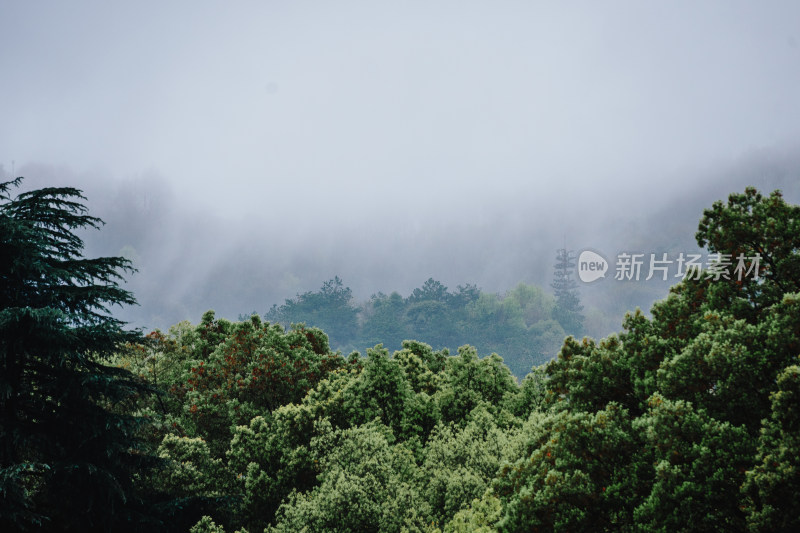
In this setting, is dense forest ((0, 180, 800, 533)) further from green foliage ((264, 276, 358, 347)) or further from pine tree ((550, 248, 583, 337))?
green foliage ((264, 276, 358, 347))

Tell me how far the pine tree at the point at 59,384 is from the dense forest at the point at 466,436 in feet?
0.14

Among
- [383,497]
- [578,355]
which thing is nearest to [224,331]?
[383,497]

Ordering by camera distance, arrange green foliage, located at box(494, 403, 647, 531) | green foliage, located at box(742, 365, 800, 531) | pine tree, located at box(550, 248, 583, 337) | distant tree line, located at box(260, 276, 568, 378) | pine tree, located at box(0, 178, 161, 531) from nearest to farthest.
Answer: green foliage, located at box(742, 365, 800, 531), green foliage, located at box(494, 403, 647, 531), pine tree, located at box(0, 178, 161, 531), distant tree line, located at box(260, 276, 568, 378), pine tree, located at box(550, 248, 583, 337)

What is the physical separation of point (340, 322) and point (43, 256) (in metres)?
132

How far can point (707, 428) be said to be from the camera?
9.02m

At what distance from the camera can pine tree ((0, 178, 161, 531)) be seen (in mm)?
10758

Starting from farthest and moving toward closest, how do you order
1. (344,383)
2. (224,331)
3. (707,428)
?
(224,331)
(344,383)
(707,428)

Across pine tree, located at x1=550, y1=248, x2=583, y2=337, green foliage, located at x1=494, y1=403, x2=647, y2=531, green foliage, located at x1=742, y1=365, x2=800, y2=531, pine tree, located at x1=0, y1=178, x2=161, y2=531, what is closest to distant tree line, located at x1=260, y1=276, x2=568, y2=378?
pine tree, located at x1=550, y1=248, x2=583, y2=337

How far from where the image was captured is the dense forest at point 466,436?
900cm

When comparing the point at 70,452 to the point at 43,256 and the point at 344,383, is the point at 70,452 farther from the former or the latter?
the point at 344,383

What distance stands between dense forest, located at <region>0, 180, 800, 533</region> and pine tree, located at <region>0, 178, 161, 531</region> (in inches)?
1.7

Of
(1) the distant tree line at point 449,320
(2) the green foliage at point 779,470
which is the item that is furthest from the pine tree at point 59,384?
(1) the distant tree line at point 449,320

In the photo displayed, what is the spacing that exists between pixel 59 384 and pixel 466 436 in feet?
40.8

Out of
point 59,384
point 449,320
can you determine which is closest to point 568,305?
point 449,320
